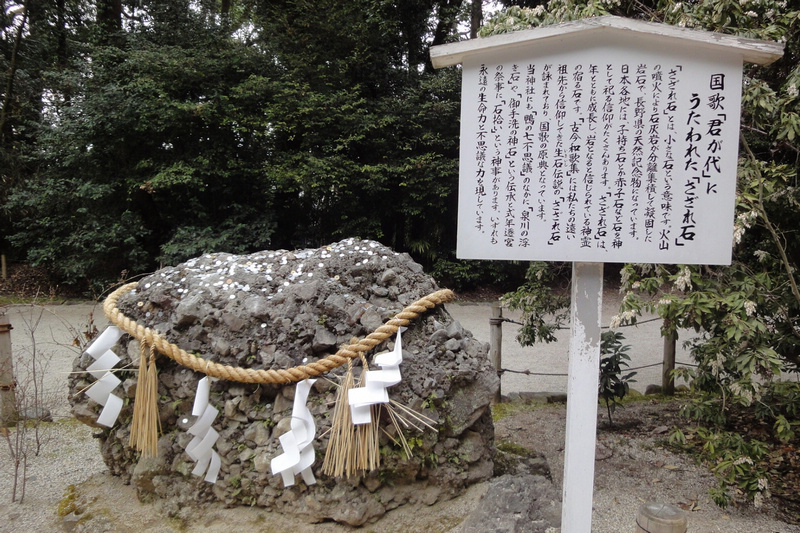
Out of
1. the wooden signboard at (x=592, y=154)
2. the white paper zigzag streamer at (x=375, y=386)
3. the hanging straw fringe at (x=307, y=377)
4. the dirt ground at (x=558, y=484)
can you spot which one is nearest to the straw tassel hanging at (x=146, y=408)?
the hanging straw fringe at (x=307, y=377)

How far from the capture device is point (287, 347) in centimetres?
244

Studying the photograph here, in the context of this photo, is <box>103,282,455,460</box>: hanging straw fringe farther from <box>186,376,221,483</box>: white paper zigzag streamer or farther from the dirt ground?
the dirt ground

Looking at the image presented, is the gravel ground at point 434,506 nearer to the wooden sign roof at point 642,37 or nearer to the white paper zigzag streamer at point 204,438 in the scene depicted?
the white paper zigzag streamer at point 204,438

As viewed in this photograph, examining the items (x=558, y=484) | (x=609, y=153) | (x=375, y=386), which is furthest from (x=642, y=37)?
(x=558, y=484)

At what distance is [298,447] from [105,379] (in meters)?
1.14

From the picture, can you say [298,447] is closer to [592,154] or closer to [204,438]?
[204,438]

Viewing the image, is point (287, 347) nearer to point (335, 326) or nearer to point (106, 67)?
point (335, 326)

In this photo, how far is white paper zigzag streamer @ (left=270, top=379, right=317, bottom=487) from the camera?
214 centimetres

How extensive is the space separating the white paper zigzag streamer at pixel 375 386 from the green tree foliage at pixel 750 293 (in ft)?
4.49

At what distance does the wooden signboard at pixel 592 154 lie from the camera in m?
1.81

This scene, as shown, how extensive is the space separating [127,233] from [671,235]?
9.93m

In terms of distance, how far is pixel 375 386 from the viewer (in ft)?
7.24

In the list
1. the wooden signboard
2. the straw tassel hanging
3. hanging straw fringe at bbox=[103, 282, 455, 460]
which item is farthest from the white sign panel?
the straw tassel hanging

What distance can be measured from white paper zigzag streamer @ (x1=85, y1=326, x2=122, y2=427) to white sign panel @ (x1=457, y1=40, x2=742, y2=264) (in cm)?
201
